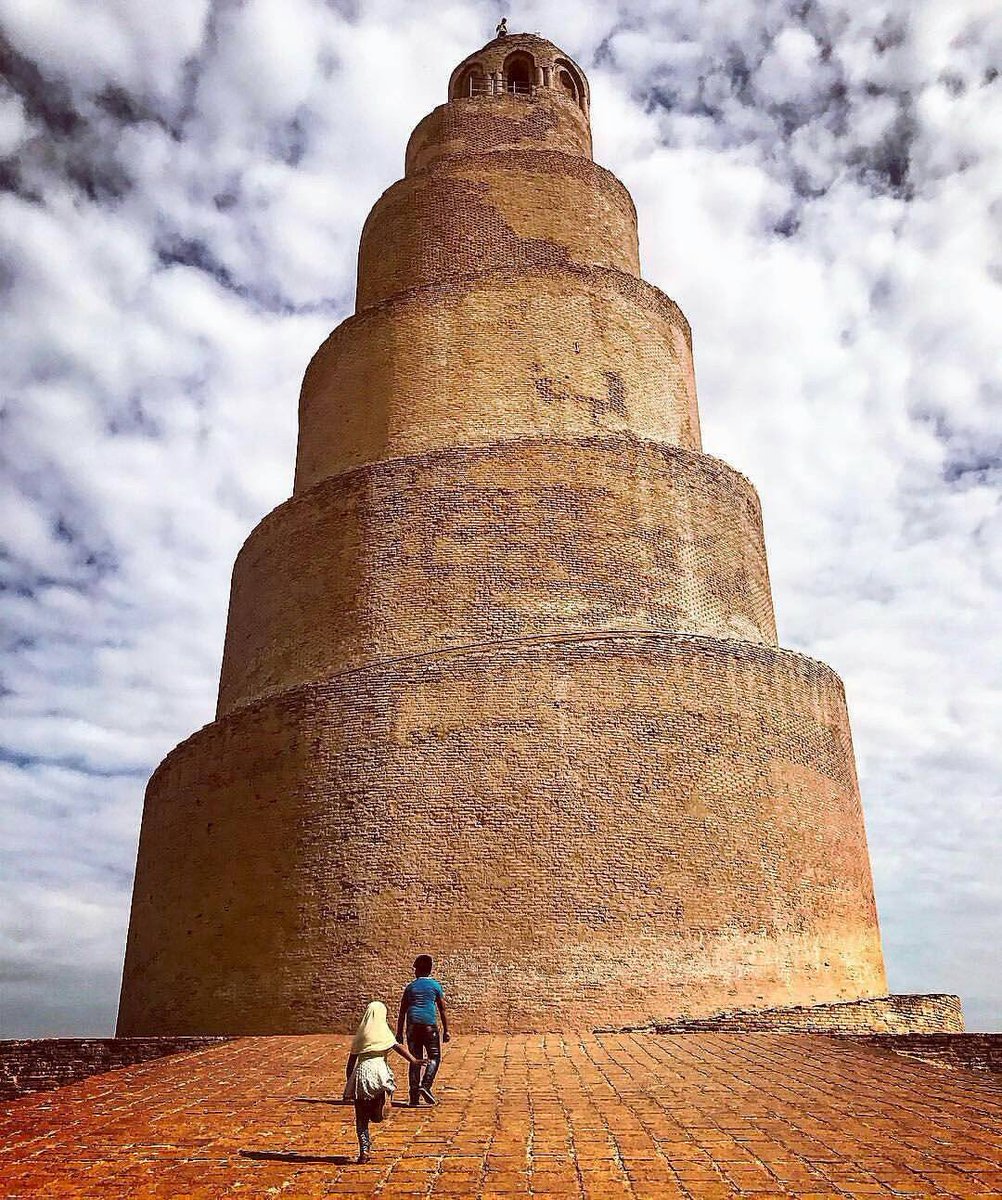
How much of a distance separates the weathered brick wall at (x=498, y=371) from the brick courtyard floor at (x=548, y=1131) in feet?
30.8

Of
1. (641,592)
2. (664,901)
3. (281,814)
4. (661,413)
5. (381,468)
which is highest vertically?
(661,413)

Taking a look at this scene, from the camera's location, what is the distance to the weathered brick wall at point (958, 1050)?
7797mm

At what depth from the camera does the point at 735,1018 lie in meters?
9.98

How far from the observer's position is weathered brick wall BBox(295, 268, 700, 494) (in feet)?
50.5

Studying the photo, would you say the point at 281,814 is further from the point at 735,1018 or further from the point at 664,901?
the point at 735,1018

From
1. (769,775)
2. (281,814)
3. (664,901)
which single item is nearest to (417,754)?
(281,814)

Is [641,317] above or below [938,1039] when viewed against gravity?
above

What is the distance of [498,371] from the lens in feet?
51.3

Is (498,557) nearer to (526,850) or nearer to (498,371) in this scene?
(498,371)

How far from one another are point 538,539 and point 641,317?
5.53 m

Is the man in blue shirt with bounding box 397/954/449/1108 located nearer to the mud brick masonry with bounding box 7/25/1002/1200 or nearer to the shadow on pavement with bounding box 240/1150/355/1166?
the mud brick masonry with bounding box 7/25/1002/1200

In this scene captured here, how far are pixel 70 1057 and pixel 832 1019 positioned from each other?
7465mm

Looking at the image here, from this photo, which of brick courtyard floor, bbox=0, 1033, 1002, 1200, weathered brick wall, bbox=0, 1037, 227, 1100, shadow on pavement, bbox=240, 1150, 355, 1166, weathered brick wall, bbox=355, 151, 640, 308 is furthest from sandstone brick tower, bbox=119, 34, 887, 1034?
shadow on pavement, bbox=240, 1150, 355, 1166

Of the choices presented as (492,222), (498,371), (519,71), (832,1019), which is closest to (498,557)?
(498,371)
